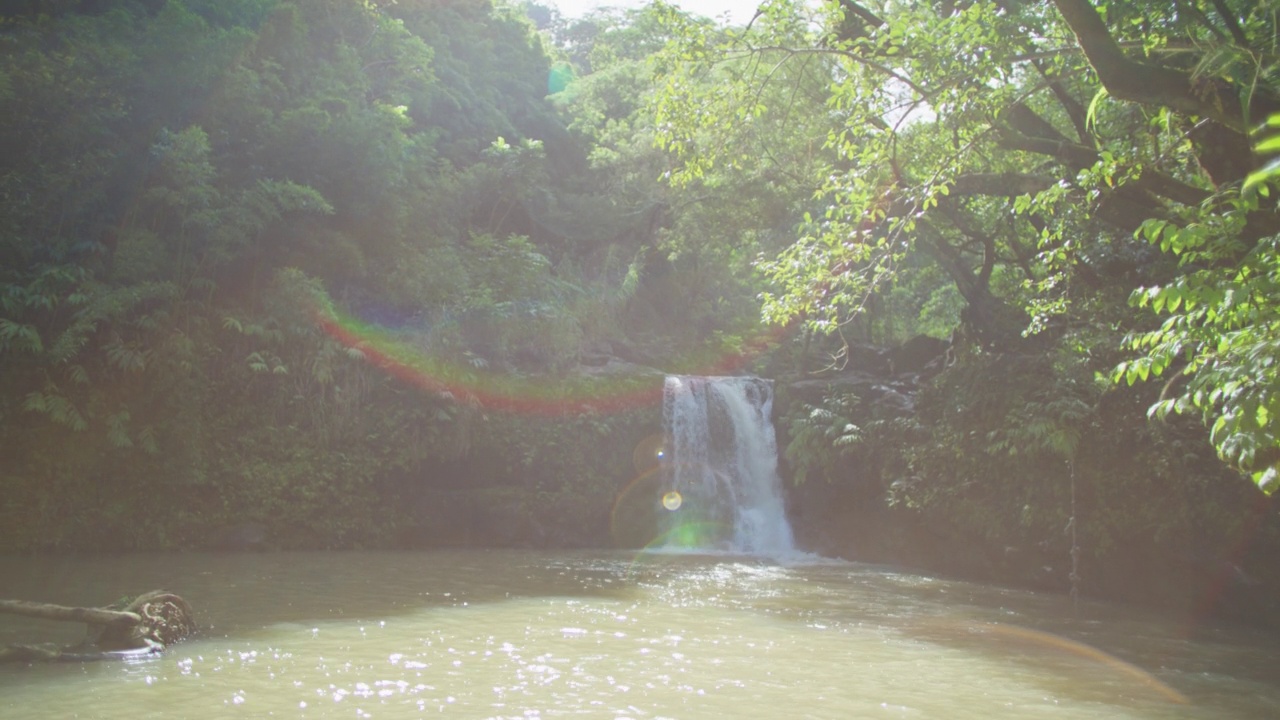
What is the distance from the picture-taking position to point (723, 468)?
19.4m

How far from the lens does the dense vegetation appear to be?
910 centimetres

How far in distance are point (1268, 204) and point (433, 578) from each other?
1007cm

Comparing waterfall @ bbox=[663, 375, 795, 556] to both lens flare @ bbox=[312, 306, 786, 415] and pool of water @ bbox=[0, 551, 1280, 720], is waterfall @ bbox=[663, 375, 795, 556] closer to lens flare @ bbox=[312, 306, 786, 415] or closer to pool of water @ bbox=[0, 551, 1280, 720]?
lens flare @ bbox=[312, 306, 786, 415]

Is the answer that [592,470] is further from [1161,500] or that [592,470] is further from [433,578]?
[1161,500]

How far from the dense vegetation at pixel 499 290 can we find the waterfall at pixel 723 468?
0.88m

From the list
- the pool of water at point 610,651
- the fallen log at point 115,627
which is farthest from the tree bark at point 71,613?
the pool of water at point 610,651

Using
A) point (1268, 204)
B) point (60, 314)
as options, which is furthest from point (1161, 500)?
point (60, 314)

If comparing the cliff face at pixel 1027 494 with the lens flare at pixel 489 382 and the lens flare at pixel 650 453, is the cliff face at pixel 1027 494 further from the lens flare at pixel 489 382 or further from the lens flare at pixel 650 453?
the lens flare at pixel 489 382

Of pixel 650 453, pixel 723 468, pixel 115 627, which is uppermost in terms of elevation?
pixel 650 453

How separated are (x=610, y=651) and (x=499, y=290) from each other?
13.6 m

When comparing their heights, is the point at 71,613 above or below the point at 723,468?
below

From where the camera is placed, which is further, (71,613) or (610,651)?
(610,651)

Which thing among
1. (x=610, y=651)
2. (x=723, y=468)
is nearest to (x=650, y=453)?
(x=723, y=468)

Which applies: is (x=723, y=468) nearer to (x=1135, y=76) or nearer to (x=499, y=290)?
(x=499, y=290)
